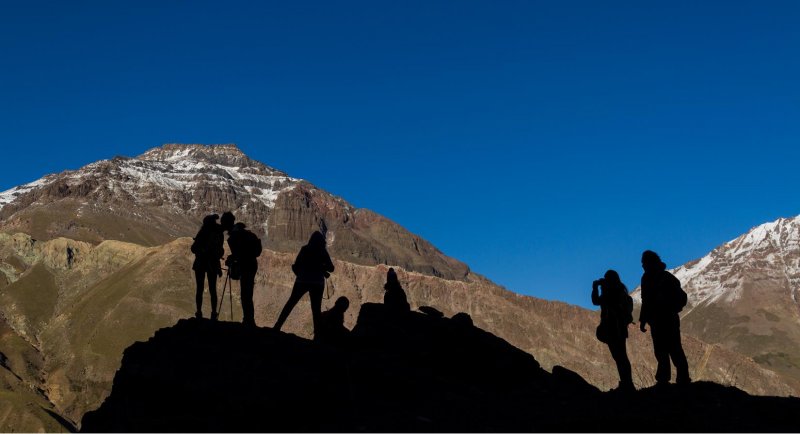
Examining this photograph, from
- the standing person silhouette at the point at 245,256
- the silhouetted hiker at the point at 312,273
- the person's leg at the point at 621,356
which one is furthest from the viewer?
the standing person silhouette at the point at 245,256

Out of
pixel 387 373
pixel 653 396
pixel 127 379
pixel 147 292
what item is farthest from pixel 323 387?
pixel 147 292

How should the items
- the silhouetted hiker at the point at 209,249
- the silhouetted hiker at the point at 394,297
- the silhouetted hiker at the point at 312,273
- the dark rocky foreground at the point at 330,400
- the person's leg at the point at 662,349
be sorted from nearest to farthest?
the dark rocky foreground at the point at 330,400, the person's leg at the point at 662,349, the silhouetted hiker at the point at 312,273, the silhouetted hiker at the point at 209,249, the silhouetted hiker at the point at 394,297

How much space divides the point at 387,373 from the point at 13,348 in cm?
18725

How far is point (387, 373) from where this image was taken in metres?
15.9

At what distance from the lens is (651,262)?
17.4 metres

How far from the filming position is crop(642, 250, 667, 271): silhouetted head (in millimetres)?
17359

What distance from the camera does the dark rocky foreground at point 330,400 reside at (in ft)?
41.9

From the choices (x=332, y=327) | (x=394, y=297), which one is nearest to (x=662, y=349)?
(x=332, y=327)

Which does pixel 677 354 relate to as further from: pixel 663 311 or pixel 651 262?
pixel 651 262

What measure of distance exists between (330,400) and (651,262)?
808cm

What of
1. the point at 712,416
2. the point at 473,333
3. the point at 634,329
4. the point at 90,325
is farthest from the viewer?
the point at 90,325

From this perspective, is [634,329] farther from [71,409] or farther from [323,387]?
[323,387]

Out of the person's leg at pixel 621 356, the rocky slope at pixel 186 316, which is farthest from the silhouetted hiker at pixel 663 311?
the rocky slope at pixel 186 316

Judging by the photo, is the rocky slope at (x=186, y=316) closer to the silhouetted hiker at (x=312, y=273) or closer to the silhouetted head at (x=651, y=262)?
the silhouetted hiker at (x=312, y=273)
